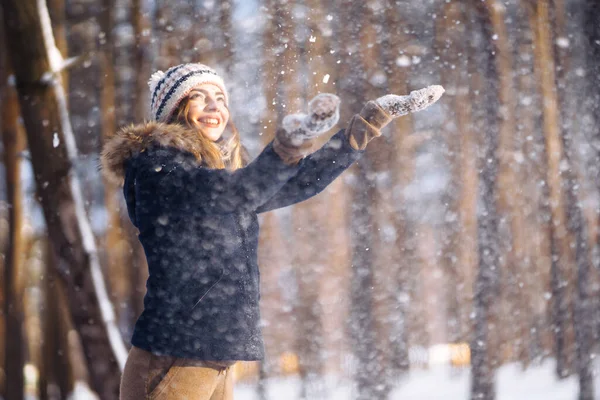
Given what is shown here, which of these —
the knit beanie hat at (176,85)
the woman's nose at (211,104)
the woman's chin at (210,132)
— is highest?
the knit beanie hat at (176,85)

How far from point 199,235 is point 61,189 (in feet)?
7.85

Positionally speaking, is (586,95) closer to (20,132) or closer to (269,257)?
(269,257)

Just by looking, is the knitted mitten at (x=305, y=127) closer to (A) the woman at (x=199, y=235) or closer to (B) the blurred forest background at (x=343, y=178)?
(A) the woman at (x=199, y=235)

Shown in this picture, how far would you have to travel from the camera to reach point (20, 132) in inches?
186

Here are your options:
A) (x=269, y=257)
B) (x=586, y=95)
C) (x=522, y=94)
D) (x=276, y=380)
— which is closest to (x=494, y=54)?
(x=522, y=94)

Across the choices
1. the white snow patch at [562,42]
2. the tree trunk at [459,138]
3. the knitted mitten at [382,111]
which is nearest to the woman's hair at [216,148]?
the knitted mitten at [382,111]

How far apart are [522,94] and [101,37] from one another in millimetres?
4395

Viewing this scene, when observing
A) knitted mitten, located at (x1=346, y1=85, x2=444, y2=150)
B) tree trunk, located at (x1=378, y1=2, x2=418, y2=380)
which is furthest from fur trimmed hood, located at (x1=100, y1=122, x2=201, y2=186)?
tree trunk, located at (x1=378, y1=2, x2=418, y2=380)

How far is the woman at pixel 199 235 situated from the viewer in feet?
4.56

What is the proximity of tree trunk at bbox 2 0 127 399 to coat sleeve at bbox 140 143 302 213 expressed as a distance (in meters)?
2.25

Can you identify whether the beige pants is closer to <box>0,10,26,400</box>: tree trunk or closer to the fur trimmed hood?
the fur trimmed hood

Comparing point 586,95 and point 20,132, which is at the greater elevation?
point 20,132

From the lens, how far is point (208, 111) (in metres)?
1.71

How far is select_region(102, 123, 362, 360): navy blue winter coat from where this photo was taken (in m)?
1.40
